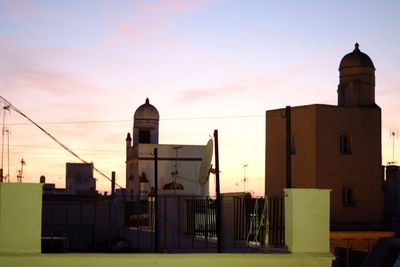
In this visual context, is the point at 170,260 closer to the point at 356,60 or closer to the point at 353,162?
the point at 353,162

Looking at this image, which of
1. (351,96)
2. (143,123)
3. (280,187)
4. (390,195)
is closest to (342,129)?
(351,96)

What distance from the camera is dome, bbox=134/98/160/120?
65250 mm

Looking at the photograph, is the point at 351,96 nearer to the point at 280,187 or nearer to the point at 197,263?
the point at 280,187

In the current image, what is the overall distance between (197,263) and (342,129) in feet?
90.6

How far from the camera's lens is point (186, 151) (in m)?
65.4

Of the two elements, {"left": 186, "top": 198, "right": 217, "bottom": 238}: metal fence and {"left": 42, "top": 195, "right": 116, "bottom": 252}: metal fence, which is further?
{"left": 42, "top": 195, "right": 116, "bottom": 252}: metal fence

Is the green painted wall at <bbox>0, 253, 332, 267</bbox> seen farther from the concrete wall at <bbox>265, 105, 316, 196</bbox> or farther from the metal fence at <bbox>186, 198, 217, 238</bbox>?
the concrete wall at <bbox>265, 105, 316, 196</bbox>

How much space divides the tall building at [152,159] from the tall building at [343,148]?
25846 mm

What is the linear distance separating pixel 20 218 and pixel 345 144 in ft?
95.7

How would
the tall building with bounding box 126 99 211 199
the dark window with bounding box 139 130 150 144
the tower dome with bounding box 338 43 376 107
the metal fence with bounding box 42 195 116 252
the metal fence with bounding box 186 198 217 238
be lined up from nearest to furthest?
the metal fence with bounding box 186 198 217 238
the metal fence with bounding box 42 195 116 252
the tower dome with bounding box 338 43 376 107
the tall building with bounding box 126 99 211 199
the dark window with bounding box 139 130 150 144

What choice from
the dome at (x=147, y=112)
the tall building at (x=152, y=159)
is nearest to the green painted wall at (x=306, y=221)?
the tall building at (x=152, y=159)

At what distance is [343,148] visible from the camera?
36.8m

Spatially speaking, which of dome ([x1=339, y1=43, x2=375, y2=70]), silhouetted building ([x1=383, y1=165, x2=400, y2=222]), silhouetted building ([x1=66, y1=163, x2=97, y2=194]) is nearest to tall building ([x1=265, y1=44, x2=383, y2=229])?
Result: dome ([x1=339, y1=43, x2=375, y2=70])

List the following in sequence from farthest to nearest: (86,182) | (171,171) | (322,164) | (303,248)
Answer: (86,182) < (171,171) < (322,164) < (303,248)
